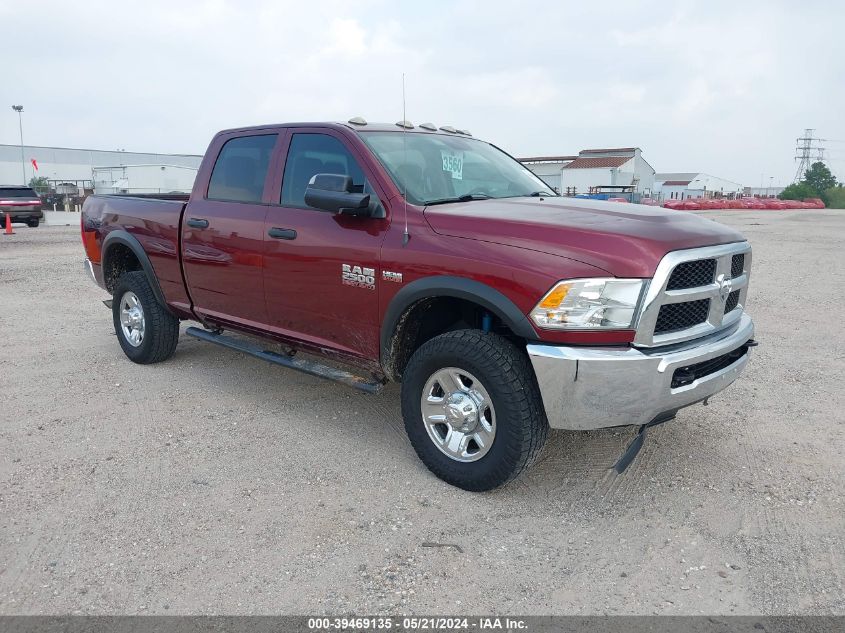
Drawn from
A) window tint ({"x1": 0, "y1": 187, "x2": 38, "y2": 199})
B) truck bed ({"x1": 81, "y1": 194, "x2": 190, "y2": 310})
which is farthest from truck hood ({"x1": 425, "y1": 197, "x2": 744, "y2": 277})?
window tint ({"x1": 0, "y1": 187, "x2": 38, "y2": 199})

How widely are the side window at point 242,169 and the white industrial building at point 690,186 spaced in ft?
258

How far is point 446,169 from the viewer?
4352mm

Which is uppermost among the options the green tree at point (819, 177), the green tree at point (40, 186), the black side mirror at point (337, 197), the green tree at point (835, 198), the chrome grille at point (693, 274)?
the green tree at point (819, 177)

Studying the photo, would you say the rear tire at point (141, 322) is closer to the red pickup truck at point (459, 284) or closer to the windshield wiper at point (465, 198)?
the red pickup truck at point (459, 284)

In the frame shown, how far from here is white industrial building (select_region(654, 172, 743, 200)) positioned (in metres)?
84.2

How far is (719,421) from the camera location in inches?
181

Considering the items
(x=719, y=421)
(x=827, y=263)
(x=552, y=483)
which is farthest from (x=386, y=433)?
(x=827, y=263)

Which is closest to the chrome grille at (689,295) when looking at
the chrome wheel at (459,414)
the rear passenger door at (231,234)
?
the chrome wheel at (459,414)

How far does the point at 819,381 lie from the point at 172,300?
523cm

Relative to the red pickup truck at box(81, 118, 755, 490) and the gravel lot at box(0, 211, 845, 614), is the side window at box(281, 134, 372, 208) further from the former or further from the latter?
the gravel lot at box(0, 211, 845, 614)

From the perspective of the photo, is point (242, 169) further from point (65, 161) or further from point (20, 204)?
point (65, 161)

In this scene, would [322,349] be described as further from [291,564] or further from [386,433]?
[291,564]

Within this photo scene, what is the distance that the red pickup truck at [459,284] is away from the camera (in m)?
3.12

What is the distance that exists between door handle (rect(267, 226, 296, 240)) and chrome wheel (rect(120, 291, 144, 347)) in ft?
6.90
